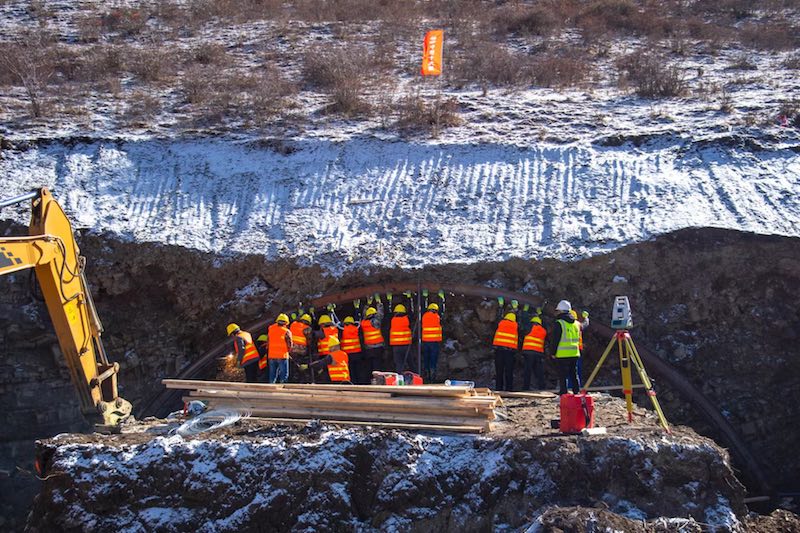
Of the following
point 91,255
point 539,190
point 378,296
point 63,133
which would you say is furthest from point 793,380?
point 63,133

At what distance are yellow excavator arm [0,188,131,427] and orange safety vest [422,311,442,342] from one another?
4888mm

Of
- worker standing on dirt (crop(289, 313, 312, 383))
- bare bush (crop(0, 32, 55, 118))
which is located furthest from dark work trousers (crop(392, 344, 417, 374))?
bare bush (crop(0, 32, 55, 118))

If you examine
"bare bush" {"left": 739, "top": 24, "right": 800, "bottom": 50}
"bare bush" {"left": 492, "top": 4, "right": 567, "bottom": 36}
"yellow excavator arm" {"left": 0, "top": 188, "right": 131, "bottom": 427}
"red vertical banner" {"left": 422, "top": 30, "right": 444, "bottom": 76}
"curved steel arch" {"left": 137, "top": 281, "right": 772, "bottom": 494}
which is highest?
"bare bush" {"left": 492, "top": 4, "right": 567, "bottom": 36}

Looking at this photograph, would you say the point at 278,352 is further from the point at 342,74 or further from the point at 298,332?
the point at 342,74

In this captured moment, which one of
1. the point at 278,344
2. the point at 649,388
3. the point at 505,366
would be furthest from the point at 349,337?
the point at 649,388

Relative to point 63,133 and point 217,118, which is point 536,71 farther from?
point 63,133

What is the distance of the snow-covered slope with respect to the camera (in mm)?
14617

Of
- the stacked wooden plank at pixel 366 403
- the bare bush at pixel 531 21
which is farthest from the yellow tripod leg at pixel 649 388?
the bare bush at pixel 531 21

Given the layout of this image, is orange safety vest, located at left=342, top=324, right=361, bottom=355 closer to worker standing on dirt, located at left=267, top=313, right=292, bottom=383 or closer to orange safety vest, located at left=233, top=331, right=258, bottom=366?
worker standing on dirt, located at left=267, top=313, right=292, bottom=383

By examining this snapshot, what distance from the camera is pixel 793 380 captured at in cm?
1365

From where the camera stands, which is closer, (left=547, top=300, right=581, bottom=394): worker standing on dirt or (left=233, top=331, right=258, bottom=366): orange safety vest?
(left=547, top=300, right=581, bottom=394): worker standing on dirt

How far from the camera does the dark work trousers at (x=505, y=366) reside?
43.1 feet

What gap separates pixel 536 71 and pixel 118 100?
986cm

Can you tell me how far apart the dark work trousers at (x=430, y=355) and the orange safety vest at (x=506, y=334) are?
44.0 inches
